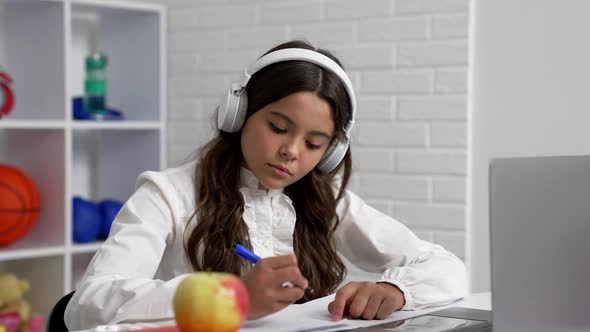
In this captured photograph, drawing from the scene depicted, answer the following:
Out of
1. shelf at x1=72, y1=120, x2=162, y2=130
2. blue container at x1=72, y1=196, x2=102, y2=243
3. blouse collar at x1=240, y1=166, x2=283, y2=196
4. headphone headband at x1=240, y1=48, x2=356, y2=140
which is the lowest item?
blue container at x1=72, y1=196, x2=102, y2=243

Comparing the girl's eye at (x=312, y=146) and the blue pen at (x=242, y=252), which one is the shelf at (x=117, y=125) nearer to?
the girl's eye at (x=312, y=146)

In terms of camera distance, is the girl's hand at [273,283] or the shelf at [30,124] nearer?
the girl's hand at [273,283]

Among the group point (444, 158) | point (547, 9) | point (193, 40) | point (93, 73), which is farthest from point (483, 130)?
point (93, 73)

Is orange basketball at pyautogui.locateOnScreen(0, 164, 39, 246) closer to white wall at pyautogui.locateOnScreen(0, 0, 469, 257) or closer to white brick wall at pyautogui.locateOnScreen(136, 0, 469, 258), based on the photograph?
white brick wall at pyautogui.locateOnScreen(136, 0, 469, 258)

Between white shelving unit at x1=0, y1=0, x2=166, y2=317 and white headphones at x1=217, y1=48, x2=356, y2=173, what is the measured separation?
5.13 feet

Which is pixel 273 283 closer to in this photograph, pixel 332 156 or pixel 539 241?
pixel 539 241

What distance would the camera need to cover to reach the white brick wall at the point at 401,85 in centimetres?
283

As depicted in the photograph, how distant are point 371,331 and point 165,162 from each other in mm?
2415

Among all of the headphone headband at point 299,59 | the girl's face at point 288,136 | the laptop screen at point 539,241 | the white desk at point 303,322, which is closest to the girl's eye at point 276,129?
the girl's face at point 288,136

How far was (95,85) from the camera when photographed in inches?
130

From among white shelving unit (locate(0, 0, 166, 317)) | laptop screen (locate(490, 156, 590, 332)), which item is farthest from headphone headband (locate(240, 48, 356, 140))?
white shelving unit (locate(0, 0, 166, 317))

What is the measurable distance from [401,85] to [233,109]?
140 cm

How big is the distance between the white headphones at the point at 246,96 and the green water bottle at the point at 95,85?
173 centimetres

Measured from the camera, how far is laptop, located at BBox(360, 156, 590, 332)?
1.01m
